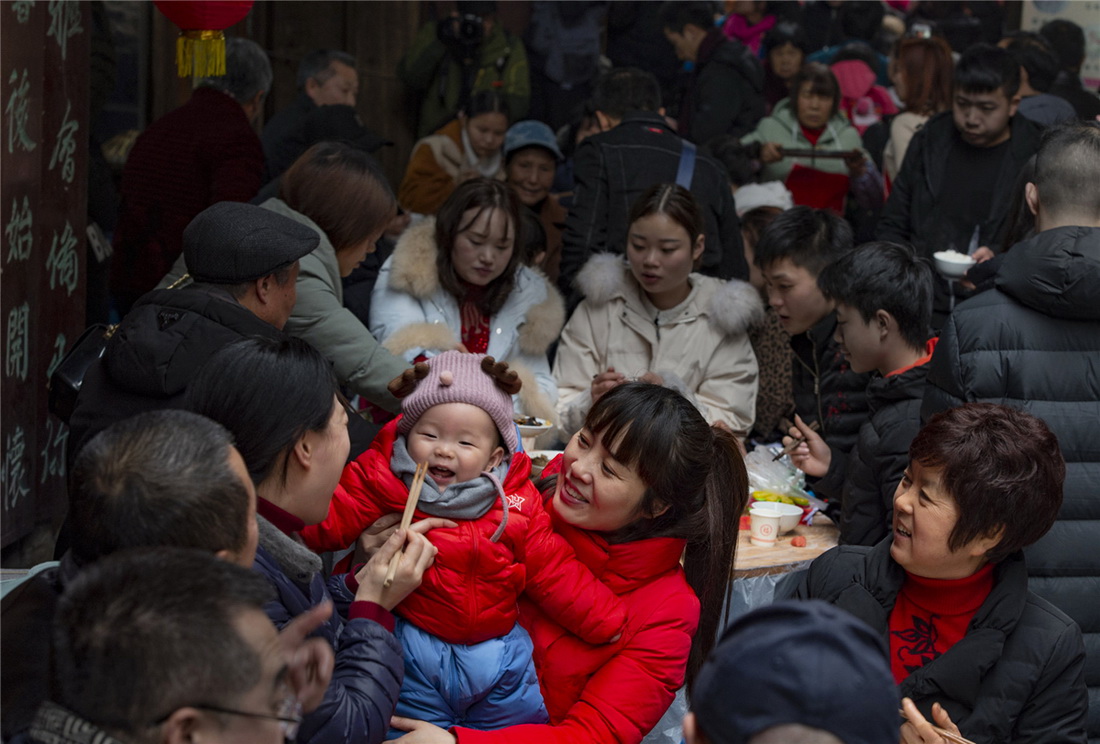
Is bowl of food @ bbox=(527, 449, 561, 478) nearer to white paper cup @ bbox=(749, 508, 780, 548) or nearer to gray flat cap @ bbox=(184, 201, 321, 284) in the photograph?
white paper cup @ bbox=(749, 508, 780, 548)

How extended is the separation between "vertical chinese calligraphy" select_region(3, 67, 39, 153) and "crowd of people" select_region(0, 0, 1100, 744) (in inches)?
31.0

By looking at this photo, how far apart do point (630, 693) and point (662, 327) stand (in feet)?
6.59

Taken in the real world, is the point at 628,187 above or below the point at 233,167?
above

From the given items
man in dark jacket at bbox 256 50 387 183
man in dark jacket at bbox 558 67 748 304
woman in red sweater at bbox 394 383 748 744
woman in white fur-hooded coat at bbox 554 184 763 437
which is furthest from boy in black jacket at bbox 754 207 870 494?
man in dark jacket at bbox 256 50 387 183

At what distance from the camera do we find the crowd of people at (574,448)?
1317mm

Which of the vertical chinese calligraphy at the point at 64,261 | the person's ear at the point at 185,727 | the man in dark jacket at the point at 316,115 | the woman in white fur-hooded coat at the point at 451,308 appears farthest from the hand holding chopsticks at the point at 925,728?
the man in dark jacket at the point at 316,115

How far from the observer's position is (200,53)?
3.85 meters

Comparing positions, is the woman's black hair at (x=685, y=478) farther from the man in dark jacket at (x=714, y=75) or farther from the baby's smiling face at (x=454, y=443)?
the man in dark jacket at (x=714, y=75)

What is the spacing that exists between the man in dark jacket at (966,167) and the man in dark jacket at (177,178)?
284 centimetres

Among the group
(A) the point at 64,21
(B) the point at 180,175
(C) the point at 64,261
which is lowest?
(C) the point at 64,261

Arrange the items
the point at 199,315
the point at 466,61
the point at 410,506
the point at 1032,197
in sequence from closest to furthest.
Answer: the point at 410,506 → the point at 199,315 → the point at 1032,197 → the point at 466,61

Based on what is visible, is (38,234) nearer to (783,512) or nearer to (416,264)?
(416,264)

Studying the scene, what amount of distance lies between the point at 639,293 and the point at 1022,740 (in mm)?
2176

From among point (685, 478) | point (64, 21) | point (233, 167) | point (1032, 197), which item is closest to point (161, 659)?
point (685, 478)
